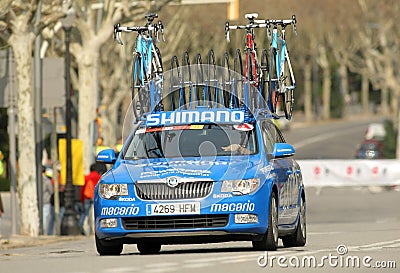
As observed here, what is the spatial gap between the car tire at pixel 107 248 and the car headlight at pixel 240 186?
1.47 metres

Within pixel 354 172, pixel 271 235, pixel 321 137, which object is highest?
pixel 271 235

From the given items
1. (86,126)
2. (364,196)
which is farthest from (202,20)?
(86,126)

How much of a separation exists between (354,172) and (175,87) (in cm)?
3304

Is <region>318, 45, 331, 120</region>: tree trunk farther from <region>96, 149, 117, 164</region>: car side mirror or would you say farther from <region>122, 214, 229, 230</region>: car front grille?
<region>122, 214, 229, 230</region>: car front grille

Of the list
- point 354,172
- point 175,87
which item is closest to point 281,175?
point 175,87

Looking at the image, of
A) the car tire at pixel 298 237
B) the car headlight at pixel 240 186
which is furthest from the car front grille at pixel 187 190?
the car tire at pixel 298 237

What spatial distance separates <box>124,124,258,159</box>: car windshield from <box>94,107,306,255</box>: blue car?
12 millimetres

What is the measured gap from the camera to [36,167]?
30062mm

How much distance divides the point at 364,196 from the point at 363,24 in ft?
119

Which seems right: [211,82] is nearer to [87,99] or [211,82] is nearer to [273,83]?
[273,83]

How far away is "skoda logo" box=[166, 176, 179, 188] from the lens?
14438 millimetres

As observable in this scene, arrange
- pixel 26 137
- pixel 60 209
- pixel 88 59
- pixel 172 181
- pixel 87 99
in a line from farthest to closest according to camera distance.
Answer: pixel 87 99 < pixel 88 59 < pixel 60 209 < pixel 26 137 < pixel 172 181

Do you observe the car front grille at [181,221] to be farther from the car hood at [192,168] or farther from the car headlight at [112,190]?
the car hood at [192,168]

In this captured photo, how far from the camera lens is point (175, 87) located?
16828mm
